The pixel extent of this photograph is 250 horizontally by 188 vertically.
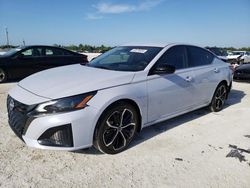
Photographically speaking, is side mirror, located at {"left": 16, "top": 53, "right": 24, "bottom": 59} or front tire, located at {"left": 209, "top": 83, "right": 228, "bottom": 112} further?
side mirror, located at {"left": 16, "top": 53, "right": 24, "bottom": 59}

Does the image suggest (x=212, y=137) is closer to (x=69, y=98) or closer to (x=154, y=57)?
(x=154, y=57)

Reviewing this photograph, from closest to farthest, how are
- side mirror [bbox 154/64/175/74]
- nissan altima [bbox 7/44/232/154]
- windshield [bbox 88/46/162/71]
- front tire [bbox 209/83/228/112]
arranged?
nissan altima [bbox 7/44/232/154]
side mirror [bbox 154/64/175/74]
windshield [bbox 88/46/162/71]
front tire [bbox 209/83/228/112]

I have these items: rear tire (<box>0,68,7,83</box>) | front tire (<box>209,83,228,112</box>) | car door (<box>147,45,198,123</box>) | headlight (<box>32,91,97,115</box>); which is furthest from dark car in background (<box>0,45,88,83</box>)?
headlight (<box>32,91,97,115</box>)

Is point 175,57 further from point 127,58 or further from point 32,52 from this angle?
point 32,52

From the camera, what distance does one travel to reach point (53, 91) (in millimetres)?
3119

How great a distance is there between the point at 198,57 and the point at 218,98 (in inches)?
46.6

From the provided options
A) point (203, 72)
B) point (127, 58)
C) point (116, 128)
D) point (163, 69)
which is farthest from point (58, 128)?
point (203, 72)

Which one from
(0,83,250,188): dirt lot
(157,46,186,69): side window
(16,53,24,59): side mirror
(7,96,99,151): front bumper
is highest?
(157,46,186,69): side window

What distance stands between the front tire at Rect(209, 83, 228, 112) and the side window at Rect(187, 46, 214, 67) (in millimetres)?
668

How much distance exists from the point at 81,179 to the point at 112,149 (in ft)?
2.23

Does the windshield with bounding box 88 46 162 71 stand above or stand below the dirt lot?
above

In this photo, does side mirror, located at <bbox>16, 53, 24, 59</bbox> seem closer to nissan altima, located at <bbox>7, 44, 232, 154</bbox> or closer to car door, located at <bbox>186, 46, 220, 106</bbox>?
nissan altima, located at <bbox>7, 44, 232, 154</bbox>

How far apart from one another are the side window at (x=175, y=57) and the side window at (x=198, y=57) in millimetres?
186

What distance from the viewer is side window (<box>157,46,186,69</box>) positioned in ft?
13.7
